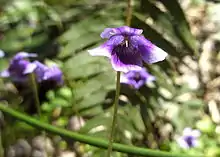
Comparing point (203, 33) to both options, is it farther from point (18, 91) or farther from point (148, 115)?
point (148, 115)

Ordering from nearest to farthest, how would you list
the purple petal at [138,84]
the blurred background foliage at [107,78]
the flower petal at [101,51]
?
the flower petal at [101,51] → the blurred background foliage at [107,78] → the purple petal at [138,84]

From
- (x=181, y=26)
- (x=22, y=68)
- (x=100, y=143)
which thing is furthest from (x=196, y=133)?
(x=100, y=143)

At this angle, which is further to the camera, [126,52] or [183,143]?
[183,143]

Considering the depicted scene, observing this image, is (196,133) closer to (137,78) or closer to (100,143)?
(137,78)

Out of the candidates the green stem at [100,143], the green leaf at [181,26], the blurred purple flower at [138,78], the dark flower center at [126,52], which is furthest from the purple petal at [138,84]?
the dark flower center at [126,52]

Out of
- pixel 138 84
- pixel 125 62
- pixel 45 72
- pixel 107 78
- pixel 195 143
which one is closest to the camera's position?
pixel 125 62

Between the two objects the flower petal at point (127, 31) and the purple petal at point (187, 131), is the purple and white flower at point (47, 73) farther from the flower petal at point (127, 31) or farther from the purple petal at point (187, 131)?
the flower petal at point (127, 31)
